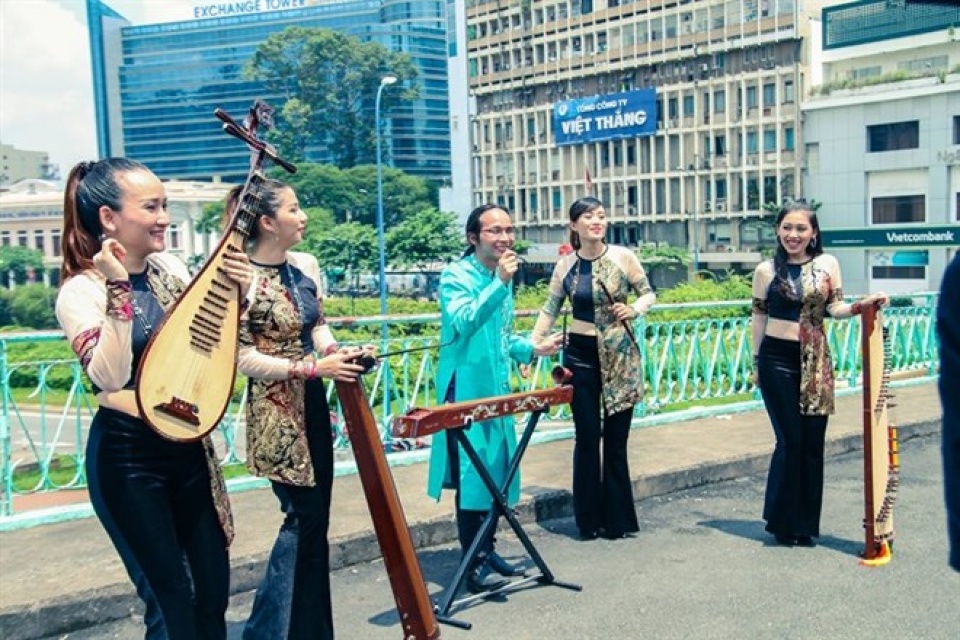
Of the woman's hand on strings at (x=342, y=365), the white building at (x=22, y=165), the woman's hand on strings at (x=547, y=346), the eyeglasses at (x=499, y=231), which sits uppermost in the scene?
the white building at (x=22, y=165)

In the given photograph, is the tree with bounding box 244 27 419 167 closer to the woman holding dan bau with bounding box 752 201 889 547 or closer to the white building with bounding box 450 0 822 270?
the white building with bounding box 450 0 822 270

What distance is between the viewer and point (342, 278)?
242ft

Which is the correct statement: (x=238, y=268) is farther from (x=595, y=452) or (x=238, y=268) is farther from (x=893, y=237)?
(x=893, y=237)

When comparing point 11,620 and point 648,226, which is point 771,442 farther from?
point 648,226

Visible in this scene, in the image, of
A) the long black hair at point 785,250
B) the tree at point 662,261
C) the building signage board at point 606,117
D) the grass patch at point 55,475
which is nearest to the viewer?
the long black hair at point 785,250

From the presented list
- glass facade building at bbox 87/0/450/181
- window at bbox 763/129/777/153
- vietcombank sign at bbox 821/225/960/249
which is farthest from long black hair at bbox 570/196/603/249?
glass facade building at bbox 87/0/450/181

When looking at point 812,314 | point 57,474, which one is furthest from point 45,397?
point 812,314

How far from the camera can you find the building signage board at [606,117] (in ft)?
219

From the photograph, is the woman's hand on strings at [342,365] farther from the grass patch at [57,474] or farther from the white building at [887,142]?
the white building at [887,142]

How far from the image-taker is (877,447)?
5207mm

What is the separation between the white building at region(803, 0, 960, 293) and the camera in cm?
4712

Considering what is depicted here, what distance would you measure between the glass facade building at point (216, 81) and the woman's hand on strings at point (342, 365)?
10635cm

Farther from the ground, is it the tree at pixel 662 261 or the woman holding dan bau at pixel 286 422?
the woman holding dan bau at pixel 286 422

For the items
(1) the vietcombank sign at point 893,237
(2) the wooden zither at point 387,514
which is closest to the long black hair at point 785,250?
(2) the wooden zither at point 387,514
